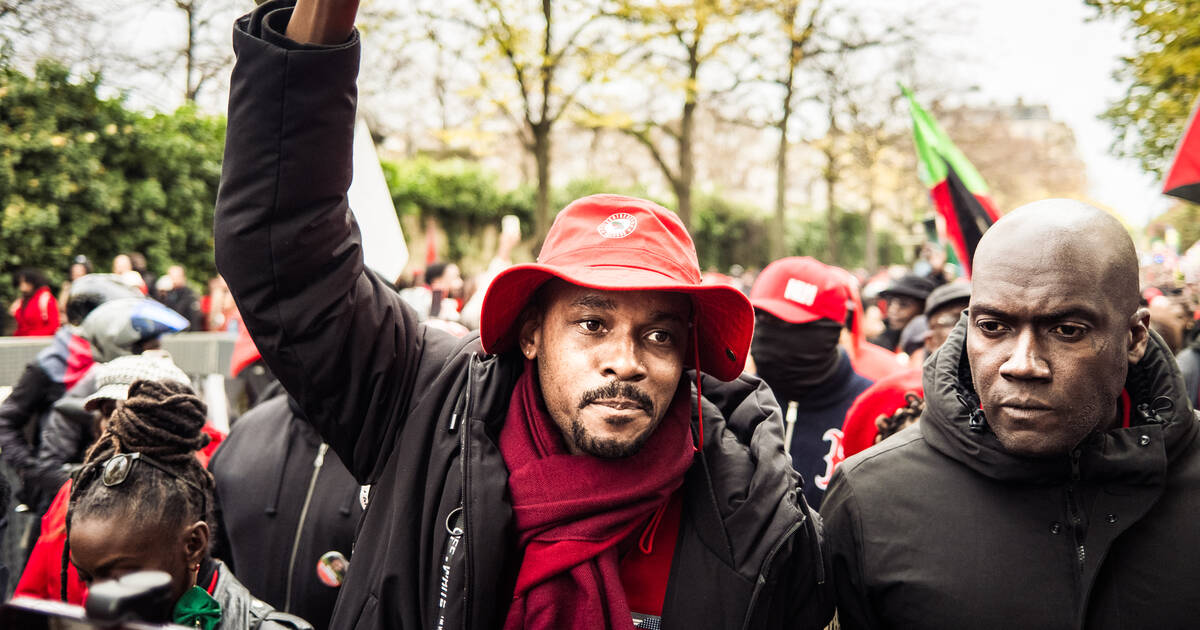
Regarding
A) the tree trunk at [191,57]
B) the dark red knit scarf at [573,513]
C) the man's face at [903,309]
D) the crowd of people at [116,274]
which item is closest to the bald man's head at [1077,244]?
the dark red knit scarf at [573,513]

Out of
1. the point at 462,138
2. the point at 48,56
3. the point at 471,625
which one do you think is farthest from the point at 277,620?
the point at 462,138

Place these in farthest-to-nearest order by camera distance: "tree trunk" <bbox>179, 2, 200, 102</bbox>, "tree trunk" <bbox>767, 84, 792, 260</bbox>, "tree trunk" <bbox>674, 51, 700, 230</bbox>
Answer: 1. "tree trunk" <bbox>767, 84, 792, 260</bbox>
2. "tree trunk" <bbox>674, 51, 700, 230</bbox>
3. "tree trunk" <bbox>179, 2, 200, 102</bbox>

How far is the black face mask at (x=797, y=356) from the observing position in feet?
13.3

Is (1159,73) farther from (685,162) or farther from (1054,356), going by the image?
(685,162)

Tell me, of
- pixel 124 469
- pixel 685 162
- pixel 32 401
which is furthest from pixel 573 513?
pixel 685 162

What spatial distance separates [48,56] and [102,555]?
36.6ft

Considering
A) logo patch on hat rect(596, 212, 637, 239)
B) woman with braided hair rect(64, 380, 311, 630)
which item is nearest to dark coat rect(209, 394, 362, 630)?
woman with braided hair rect(64, 380, 311, 630)

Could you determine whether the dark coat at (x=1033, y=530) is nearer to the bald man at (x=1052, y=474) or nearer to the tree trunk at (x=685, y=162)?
the bald man at (x=1052, y=474)

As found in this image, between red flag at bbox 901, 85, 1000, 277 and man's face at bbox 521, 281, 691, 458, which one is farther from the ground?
red flag at bbox 901, 85, 1000, 277

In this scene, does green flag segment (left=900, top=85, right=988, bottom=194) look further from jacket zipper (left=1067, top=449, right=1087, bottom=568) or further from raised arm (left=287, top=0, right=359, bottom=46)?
raised arm (left=287, top=0, right=359, bottom=46)

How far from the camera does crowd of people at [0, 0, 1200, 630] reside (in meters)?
1.76

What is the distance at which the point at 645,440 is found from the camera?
6.53ft

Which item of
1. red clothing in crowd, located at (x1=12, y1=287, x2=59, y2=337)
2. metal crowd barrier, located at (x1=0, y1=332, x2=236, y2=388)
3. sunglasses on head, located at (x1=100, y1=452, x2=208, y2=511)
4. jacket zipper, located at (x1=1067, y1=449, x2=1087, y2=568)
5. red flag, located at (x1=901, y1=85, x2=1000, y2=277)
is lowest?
metal crowd barrier, located at (x1=0, y1=332, x2=236, y2=388)

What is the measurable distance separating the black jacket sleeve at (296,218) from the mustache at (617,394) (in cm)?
48
